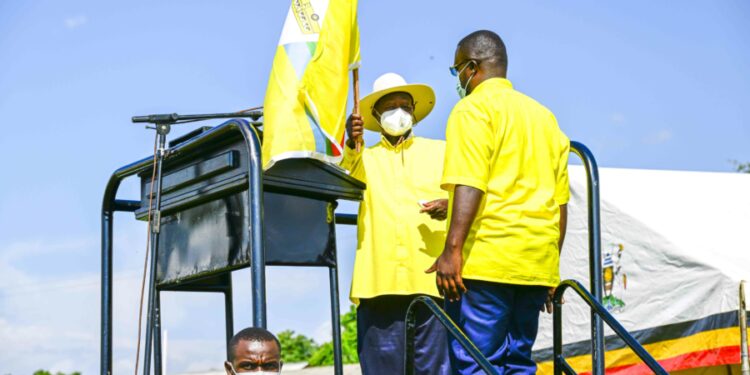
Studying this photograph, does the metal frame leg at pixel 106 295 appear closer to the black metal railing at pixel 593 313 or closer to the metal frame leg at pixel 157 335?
the metal frame leg at pixel 157 335

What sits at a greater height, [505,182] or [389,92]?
[389,92]

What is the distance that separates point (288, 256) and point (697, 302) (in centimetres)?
460

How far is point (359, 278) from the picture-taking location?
511 cm

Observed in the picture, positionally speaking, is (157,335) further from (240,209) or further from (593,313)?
(593,313)

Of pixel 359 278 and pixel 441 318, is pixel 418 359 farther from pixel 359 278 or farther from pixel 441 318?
pixel 441 318

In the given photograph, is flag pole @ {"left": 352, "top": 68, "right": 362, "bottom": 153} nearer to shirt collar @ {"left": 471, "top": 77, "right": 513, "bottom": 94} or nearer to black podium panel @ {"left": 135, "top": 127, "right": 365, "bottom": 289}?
black podium panel @ {"left": 135, "top": 127, "right": 365, "bottom": 289}

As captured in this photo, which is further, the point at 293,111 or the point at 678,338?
the point at 678,338

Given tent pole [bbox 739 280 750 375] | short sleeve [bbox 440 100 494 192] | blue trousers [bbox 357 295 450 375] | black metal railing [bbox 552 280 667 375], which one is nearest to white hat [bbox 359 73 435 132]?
blue trousers [bbox 357 295 450 375]

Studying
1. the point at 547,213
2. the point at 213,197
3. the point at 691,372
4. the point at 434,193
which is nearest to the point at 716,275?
the point at 691,372

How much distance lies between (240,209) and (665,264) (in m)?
4.91

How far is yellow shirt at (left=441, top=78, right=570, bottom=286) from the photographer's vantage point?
3.94 m

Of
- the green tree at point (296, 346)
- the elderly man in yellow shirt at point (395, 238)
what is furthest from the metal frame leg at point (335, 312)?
the green tree at point (296, 346)

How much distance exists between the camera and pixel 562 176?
4410mm

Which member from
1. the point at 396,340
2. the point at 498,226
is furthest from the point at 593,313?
the point at 396,340
